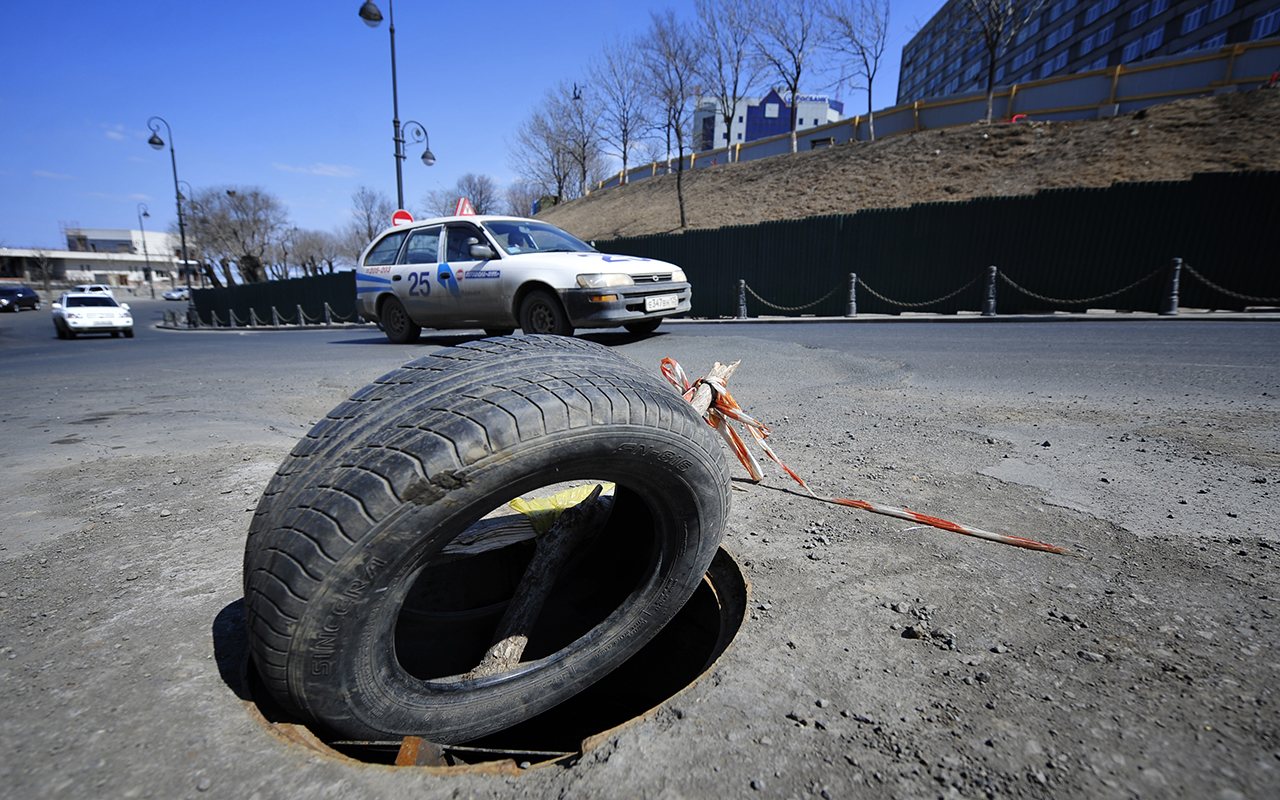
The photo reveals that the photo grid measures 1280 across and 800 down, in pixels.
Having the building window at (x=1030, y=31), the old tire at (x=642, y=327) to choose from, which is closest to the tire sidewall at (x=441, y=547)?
the old tire at (x=642, y=327)

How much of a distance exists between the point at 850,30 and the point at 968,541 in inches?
1583

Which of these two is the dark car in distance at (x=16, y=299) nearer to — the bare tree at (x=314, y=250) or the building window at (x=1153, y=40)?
the bare tree at (x=314, y=250)

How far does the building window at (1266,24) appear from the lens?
3431 centimetres

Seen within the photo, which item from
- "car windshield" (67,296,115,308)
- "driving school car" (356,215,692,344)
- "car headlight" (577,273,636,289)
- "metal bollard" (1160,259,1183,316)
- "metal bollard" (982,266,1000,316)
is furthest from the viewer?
"car windshield" (67,296,115,308)

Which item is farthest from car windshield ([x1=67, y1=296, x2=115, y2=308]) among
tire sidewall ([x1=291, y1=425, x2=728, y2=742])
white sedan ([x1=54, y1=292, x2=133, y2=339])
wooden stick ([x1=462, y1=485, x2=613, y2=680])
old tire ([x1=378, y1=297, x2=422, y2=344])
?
tire sidewall ([x1=291, y1=425, x2=728, y2=742])

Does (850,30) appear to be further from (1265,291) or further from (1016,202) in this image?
(1265,291)

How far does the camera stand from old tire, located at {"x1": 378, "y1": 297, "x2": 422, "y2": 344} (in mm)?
9602

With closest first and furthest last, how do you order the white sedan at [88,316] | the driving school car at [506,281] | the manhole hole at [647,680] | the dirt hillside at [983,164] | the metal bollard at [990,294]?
1. the manhole hole at [647,680]
2. the driving school car at [506,281]
3. the metal bollard at [990,294]
4. the white sedan at [88,316]
5. the dirt hillside at [983,164]

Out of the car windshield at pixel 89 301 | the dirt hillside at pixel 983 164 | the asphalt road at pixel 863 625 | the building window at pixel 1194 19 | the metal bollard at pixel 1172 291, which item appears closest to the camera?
the asphalt road at pixel 863 625

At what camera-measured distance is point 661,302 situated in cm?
795

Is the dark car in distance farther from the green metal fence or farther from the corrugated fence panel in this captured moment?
the green metal fence

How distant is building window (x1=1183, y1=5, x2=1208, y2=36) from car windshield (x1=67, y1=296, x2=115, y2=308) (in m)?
65.3

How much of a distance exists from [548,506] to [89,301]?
87.0ft

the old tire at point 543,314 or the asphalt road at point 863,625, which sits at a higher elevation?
the old tire at point 543,314
